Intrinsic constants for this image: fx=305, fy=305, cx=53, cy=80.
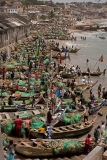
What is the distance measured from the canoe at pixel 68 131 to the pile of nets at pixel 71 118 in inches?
18.3

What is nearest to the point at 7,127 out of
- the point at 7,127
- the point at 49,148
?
the point at 7,127

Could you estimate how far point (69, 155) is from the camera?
1249cm

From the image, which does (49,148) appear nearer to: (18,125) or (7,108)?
(18,125)

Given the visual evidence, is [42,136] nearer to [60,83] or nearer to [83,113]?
[83,113]

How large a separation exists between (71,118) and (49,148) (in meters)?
4.05

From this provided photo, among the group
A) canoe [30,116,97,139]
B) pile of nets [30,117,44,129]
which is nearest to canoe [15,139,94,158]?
canoe [30,116,97,139]

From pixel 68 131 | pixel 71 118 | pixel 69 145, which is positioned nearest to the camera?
pixel 69 145

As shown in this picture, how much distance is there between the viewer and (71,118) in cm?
1582

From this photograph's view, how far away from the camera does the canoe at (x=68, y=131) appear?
1358cm

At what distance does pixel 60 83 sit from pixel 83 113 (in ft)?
26.5

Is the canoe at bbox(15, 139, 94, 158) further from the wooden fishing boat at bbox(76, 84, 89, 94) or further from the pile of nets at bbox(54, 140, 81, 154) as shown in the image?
the wooden fishing boat at bbox(76, 84, 89, 94)

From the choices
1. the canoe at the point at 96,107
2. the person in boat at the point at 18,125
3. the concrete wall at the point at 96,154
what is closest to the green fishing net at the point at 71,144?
the person in boat at the point at 18,125

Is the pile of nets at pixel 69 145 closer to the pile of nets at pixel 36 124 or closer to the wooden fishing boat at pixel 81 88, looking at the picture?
the pile of nets at pixel 36 124

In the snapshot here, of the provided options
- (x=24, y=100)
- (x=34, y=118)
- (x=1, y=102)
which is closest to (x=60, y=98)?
(x=24, y=100)
